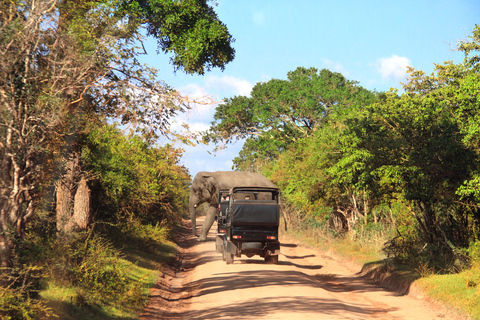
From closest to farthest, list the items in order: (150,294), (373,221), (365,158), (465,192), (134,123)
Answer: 1. (134,123)
2. (465,192)
3. (150,294)
4. (365,158)
5. (373,221)

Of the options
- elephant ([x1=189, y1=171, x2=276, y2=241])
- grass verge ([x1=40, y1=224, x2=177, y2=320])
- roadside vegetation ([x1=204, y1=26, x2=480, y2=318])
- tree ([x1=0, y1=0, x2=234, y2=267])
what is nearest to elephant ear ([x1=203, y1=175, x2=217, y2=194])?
elephant ([x1=189, y1=171, x2=276, y2=241])

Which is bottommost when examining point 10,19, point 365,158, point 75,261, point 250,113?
point 75,261

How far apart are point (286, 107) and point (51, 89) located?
3338cm

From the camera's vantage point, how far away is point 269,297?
1205 centimetres

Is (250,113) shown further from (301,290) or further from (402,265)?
(301,290)

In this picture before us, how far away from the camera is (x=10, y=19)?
8.38 meters

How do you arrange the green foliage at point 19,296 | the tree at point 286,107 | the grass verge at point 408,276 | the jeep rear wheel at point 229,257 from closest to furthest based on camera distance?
the green foliage at point 19,296
the grass verge at point 408,276
the jeep rear wheel at point 229,257
the tree at point 286,107

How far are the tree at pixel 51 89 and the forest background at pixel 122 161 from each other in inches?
1.0

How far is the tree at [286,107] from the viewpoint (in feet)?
134

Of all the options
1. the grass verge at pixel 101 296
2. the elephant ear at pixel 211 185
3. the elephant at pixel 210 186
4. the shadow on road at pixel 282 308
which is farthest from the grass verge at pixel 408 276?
the grass verge at pixel 101 296

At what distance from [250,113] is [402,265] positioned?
27518 mm

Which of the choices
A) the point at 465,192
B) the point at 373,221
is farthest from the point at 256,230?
the point at 373,221

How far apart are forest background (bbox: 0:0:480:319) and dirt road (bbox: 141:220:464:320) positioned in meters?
0.97

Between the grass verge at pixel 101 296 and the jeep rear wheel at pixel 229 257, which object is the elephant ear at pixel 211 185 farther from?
the grass verge at pixel 101 296
